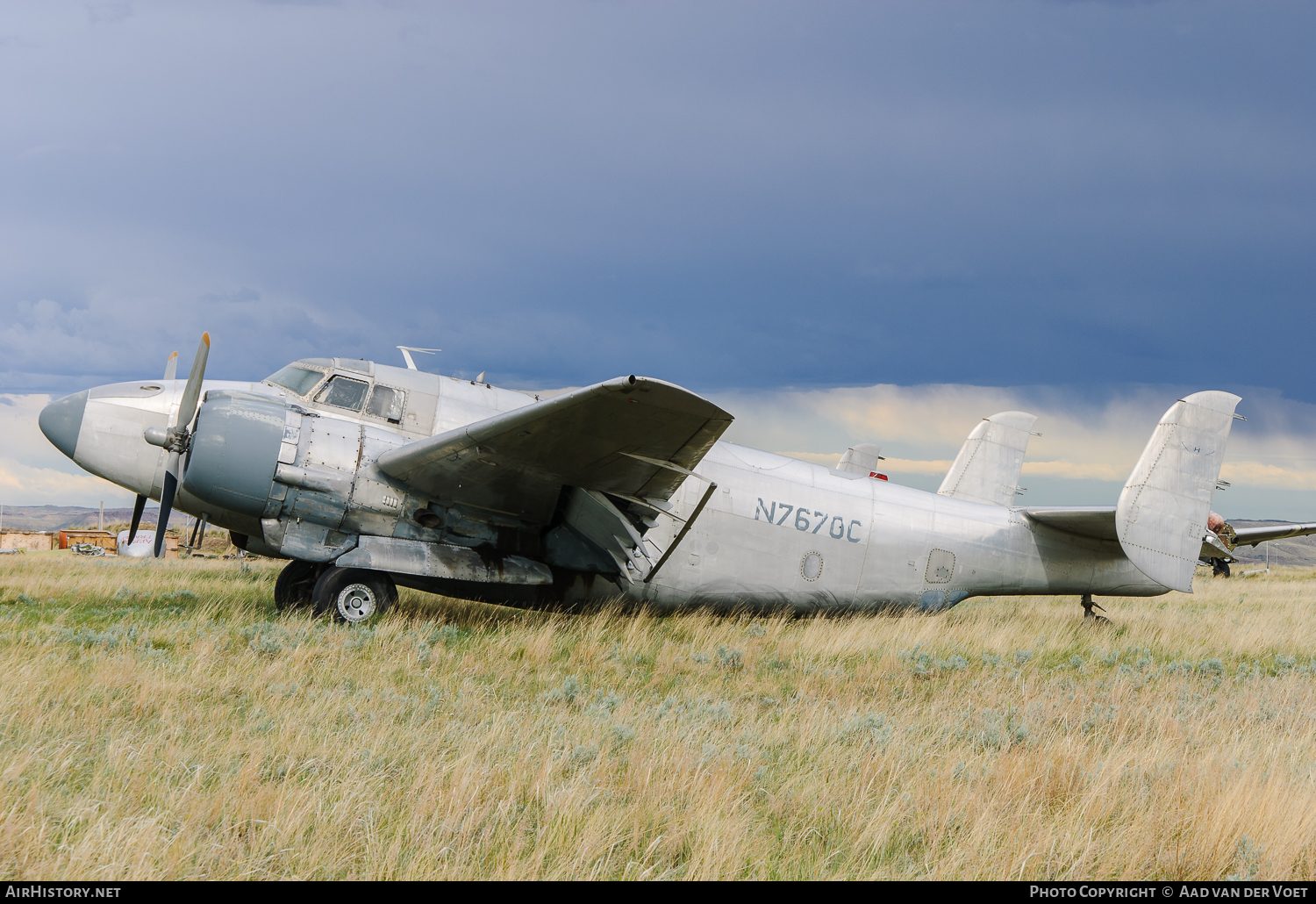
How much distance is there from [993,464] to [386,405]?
501 inches

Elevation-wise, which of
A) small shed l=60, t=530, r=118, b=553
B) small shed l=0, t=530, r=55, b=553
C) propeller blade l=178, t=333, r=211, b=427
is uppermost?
propeller blade l=178, t=333, r=211, b=427

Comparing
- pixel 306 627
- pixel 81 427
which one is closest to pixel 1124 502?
pixel 306 627

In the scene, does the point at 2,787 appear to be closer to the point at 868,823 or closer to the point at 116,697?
the point at 116,697

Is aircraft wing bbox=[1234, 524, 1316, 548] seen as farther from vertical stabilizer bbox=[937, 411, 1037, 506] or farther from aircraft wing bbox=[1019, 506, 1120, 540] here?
aircraft wing bbox=[1019, 506, 1120, 540]

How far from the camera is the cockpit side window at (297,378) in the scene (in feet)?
34.0

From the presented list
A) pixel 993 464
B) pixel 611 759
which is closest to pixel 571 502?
pixel 611 759

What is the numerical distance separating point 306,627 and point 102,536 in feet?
156

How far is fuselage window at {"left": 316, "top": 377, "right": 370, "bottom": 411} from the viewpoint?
10.3 meters

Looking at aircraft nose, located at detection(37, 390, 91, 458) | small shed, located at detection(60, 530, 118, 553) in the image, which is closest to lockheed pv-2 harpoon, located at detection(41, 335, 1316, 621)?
aircraft nose, located at detection(37, 390, 91, 458)

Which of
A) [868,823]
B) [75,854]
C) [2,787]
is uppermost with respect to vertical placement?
[868,823]

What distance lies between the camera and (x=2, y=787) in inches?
155

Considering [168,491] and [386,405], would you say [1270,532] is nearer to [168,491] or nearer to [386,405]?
[386,405]

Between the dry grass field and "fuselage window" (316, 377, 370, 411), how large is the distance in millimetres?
2804

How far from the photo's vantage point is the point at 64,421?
32.7 feet
